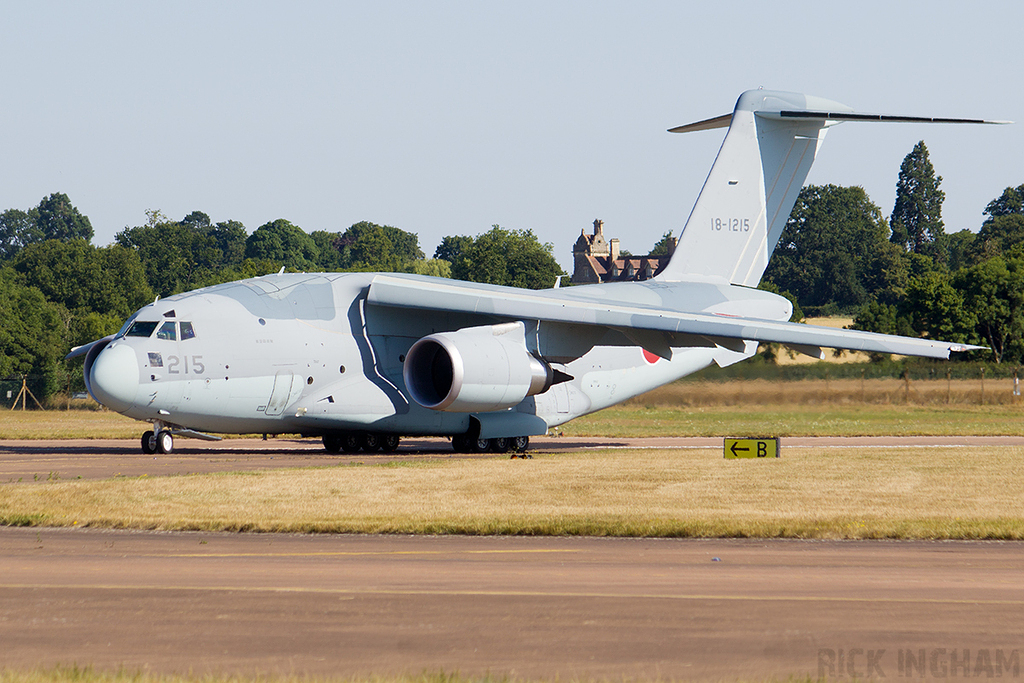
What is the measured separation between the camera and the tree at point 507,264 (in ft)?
411

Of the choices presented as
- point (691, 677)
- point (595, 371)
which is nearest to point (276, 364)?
point (595, 371)

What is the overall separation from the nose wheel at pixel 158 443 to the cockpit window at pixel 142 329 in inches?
102

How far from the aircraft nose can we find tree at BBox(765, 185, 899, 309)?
12447cm

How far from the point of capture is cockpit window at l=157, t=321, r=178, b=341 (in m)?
24.2

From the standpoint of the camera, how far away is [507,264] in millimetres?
130500

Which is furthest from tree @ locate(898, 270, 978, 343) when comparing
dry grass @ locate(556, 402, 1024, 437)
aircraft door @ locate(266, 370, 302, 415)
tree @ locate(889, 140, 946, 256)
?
tree @ locate(889, 140, 946, 256)

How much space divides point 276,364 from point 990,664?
63.6 feet

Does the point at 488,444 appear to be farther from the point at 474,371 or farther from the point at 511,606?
the point at 511,606

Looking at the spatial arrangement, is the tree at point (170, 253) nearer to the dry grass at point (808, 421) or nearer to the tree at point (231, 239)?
the tree at point (231, 239)

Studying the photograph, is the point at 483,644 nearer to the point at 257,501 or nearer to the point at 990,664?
the point at 990,664

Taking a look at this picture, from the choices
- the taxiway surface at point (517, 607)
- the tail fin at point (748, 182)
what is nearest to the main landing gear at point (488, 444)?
the tail fin at point (748, 182)

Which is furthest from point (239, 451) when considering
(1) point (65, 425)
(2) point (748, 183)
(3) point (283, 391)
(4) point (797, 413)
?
(4) point (797, 413)

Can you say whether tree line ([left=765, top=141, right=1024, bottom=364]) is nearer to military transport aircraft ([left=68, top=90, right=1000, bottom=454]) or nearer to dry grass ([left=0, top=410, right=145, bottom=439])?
dry grass ([left=0, top=410, right=145, bottom=439])

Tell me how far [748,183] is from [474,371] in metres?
11.2
